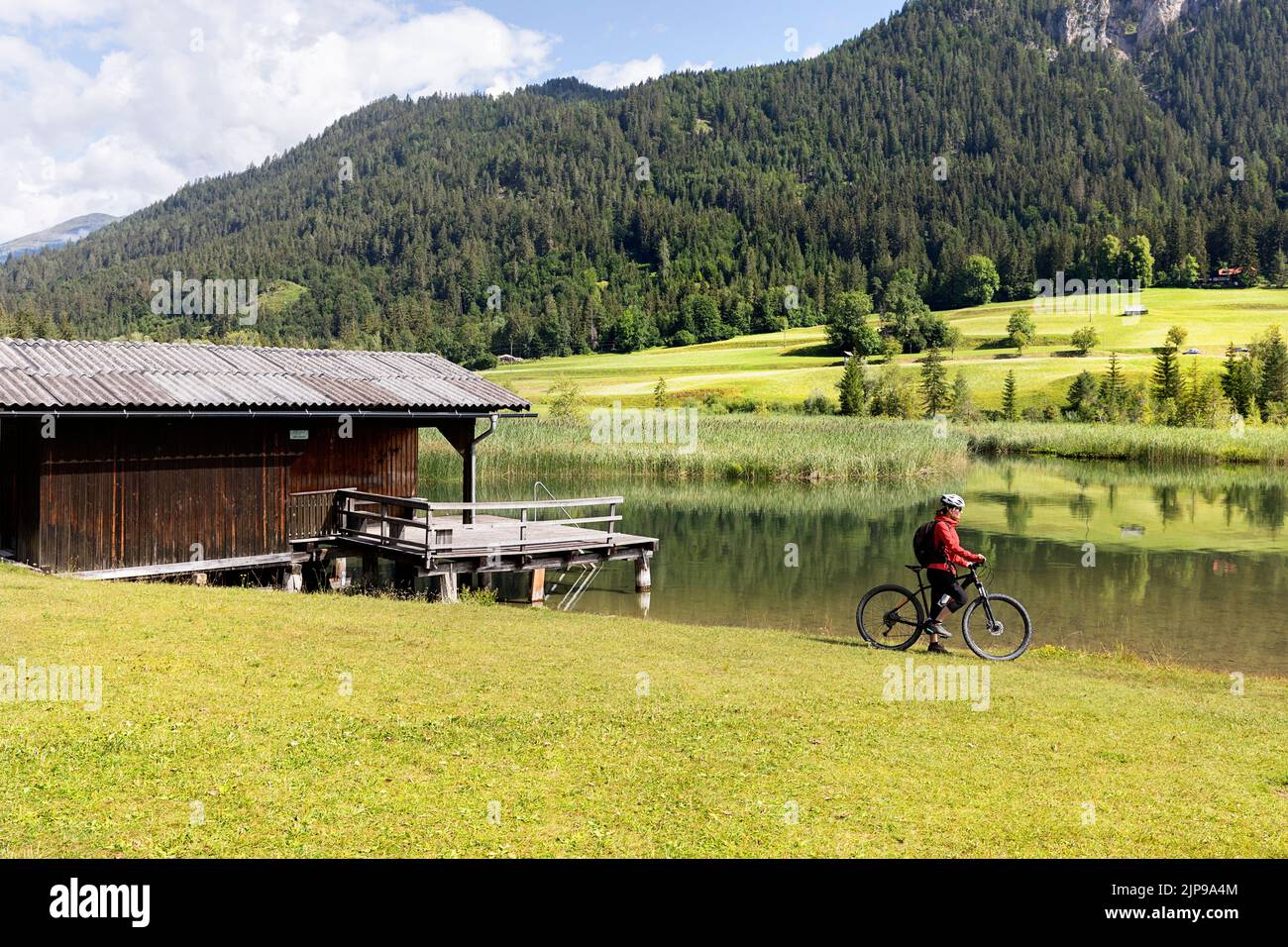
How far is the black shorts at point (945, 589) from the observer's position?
1409 centimetres

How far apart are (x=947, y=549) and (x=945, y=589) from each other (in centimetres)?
56

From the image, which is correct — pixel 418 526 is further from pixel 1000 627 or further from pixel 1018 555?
pixel 1018 555

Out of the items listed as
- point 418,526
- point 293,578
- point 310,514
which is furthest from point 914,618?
point 310,514

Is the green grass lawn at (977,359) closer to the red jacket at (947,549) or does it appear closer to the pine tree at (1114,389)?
the pine tree at (1114,389)

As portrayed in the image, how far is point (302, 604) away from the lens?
16062 millimetres

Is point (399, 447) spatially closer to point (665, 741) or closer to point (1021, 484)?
point (665, 741)

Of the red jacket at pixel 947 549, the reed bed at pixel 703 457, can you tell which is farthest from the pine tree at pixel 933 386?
the red jacket at pixel 947 549

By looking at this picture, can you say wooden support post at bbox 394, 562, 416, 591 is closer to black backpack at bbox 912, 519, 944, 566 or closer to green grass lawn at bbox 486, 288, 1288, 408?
black backpack at bbox 912, 519, 944, 566

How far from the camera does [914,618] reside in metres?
15.1

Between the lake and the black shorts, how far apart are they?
13.4ft

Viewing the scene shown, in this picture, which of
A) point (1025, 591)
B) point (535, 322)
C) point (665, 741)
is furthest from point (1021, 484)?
point (535, 322)

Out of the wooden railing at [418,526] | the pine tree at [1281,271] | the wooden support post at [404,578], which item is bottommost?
the wooden support post at [404,578]

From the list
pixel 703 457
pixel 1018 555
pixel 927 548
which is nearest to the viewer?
pixel 927 548

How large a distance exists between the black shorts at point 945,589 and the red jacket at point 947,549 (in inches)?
3.8
